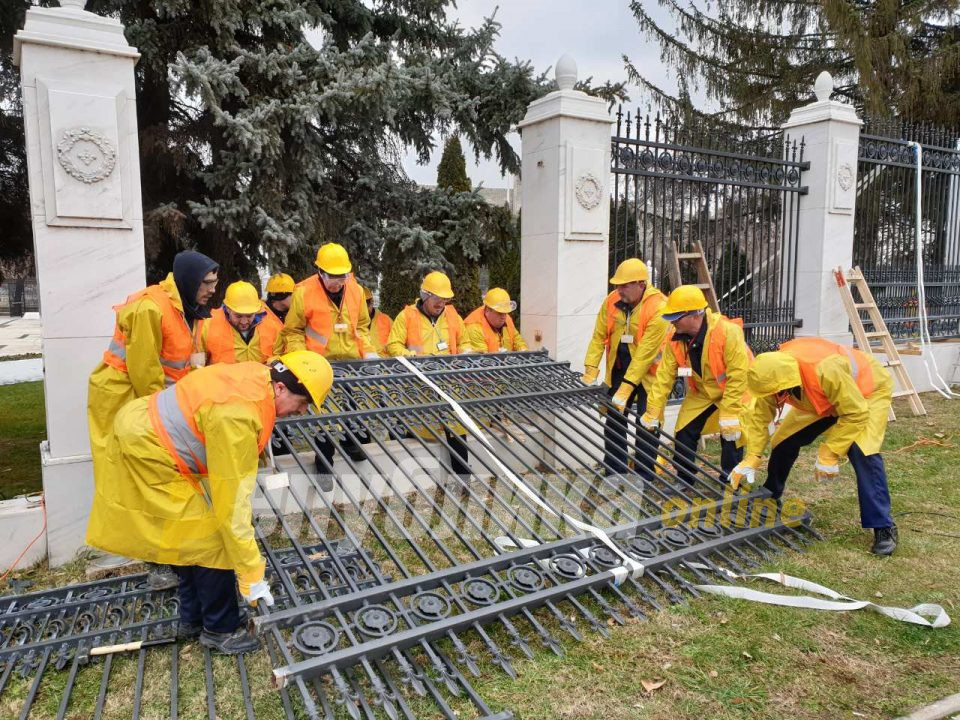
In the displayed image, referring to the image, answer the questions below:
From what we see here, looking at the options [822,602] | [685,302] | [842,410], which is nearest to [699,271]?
[685,302]

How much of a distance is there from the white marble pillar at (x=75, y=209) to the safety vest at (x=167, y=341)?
16.1 inches

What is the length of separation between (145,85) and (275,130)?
1942 mm

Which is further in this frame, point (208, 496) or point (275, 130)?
point (275, 130)

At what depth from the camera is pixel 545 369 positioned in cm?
598

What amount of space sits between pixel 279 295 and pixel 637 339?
3.35 metres

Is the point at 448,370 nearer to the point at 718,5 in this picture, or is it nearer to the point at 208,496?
the point at 208,496

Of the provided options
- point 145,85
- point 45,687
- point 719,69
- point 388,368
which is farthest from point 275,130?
point 719,69

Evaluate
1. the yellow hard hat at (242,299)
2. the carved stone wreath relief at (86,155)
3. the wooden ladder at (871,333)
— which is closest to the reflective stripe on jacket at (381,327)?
the yellow hard hat at (242,299)

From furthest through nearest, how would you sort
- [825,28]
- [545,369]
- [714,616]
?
[825,28]
[545,369]
[714,616]

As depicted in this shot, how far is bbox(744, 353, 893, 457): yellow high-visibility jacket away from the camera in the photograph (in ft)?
14.6

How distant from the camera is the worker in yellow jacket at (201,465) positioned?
117 inches

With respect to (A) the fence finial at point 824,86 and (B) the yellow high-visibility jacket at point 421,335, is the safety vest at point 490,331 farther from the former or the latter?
(A) the fence finial at point 824,86

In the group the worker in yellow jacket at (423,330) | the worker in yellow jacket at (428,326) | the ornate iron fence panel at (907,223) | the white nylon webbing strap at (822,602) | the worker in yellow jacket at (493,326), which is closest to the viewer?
the white nylon webbing strap at (822,602)

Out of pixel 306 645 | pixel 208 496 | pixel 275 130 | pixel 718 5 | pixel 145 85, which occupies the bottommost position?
pixel 306 645
